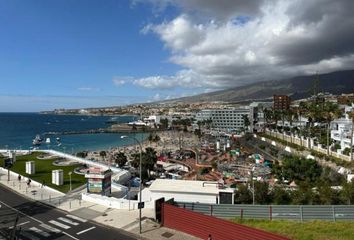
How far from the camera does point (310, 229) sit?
82.6 feet

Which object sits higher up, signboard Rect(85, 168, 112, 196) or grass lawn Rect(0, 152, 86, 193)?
signboard Rect(85, 168, 112, 196)

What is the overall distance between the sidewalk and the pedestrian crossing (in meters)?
1.26

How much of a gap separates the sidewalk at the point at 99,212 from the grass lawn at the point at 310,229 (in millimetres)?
5969

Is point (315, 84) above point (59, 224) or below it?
above

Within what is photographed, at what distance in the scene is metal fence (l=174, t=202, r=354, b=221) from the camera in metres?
27.2

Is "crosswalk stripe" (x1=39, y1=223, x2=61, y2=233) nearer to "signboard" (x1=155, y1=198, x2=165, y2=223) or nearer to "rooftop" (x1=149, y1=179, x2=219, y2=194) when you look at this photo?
"signboard" (x1=155, y1=198, x2=165, y2=223)

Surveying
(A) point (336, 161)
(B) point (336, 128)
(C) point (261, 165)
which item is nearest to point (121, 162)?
(C) point (261, 165)

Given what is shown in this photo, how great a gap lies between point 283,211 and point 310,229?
119 inches

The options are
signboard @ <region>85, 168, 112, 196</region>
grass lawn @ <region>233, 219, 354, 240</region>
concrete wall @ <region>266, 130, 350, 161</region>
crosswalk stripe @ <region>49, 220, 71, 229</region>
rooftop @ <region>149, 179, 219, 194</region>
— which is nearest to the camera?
grass lawn @ <region>233, 219, 354, 240</region>

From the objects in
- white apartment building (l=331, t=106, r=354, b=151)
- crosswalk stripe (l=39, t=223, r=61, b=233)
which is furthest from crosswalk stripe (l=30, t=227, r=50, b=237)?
white apartment building (l=331, t=106, r=354, b=151)

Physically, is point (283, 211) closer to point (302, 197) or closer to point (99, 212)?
point (302, 197)

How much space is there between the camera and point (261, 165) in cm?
7712

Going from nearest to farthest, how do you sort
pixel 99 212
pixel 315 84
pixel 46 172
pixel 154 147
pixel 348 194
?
1. pixel 348 194
2. pixel 99 212
3. pixel 46 172
4. pixel 315 84
5. pixel 154 147

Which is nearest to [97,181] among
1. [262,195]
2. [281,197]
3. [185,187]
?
[185,187]
